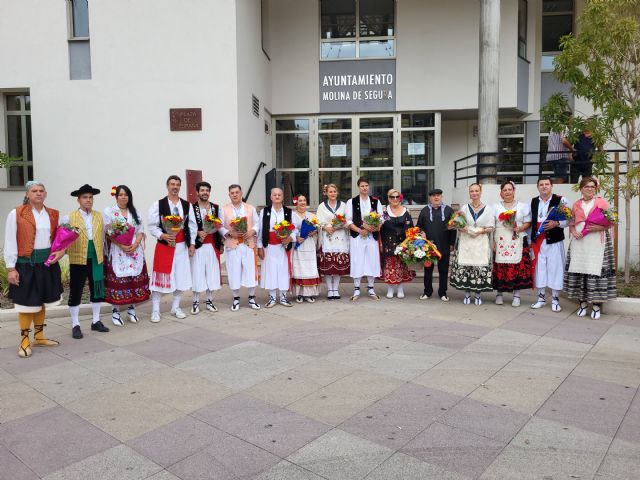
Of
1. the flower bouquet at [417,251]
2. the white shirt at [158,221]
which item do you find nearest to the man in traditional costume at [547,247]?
the flower bouquet at [417,251]

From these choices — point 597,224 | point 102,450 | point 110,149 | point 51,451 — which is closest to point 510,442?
point 102,450

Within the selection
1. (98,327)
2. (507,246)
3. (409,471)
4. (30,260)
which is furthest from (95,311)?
(507,246)

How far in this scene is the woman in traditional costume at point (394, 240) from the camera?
8.65 meters

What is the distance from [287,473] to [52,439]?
1848mm

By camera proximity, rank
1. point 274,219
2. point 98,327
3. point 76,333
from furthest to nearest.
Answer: point 274,219
point 98,327
point 76,333

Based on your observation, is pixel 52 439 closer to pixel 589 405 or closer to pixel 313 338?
pixel 313 338

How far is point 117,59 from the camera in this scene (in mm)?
11469

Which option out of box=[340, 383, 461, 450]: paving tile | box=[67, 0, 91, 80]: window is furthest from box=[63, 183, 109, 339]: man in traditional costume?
box=[67, 0, 91, 80]: window

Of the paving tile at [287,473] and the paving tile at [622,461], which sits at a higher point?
the paving tile at [622,461]

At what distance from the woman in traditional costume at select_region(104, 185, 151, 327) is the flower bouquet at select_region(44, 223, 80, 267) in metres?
0.74

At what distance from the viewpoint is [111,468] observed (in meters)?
3.39

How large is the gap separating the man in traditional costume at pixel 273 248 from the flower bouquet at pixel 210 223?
0.77 m

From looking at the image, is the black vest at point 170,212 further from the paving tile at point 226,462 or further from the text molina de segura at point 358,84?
the text molina de segura at point 358,84

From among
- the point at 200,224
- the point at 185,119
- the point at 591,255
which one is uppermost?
the point at 185,119
